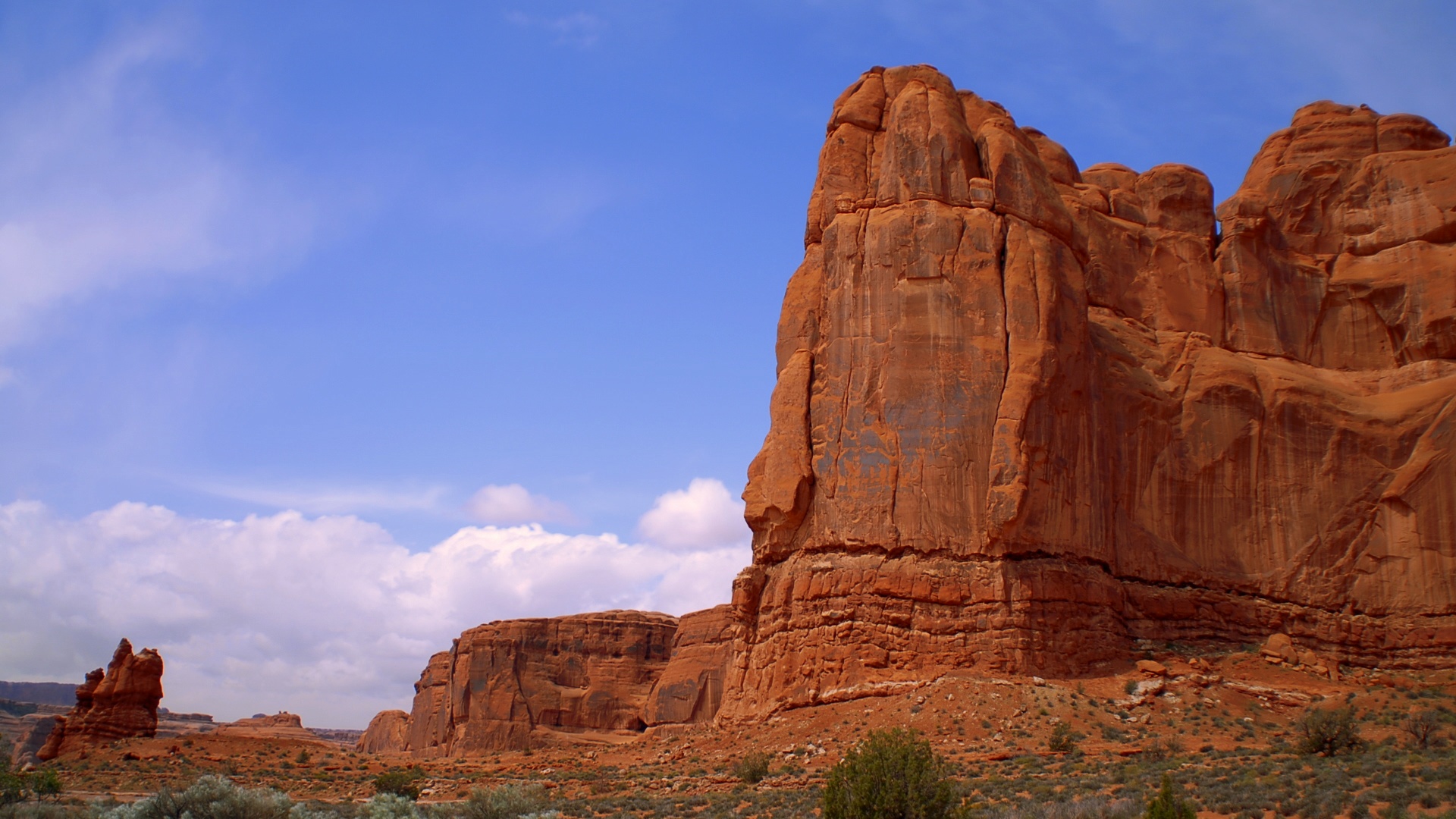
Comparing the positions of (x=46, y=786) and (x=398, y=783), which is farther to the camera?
(x=398, y=783)

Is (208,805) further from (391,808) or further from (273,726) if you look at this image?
(273,726)

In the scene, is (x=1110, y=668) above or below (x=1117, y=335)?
below

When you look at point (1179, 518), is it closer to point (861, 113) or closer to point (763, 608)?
point (763, 608)

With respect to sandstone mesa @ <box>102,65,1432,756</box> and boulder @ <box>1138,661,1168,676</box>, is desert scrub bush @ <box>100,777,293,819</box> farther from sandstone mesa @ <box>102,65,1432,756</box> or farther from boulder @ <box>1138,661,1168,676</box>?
boulder @ <box>1138,661,1168,676</box>

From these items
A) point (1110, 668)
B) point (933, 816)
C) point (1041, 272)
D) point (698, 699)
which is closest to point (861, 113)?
point (1041, 272)

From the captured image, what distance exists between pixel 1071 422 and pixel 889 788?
19570 millimetres

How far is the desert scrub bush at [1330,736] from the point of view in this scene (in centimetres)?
2570

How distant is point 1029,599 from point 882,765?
46.7ft

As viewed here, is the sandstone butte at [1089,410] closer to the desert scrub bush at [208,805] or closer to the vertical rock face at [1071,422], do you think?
the vertical rock face at [1071,422]

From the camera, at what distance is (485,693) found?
7544cm

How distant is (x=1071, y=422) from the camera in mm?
36125

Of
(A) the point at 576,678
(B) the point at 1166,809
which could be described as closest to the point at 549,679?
(A) the point at 576,678

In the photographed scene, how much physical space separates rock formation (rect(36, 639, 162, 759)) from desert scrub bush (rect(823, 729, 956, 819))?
3127 cm

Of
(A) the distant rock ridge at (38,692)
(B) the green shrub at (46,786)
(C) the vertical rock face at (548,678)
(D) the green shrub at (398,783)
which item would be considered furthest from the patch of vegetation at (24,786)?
(A) the distant rock ridge at (38,692)
